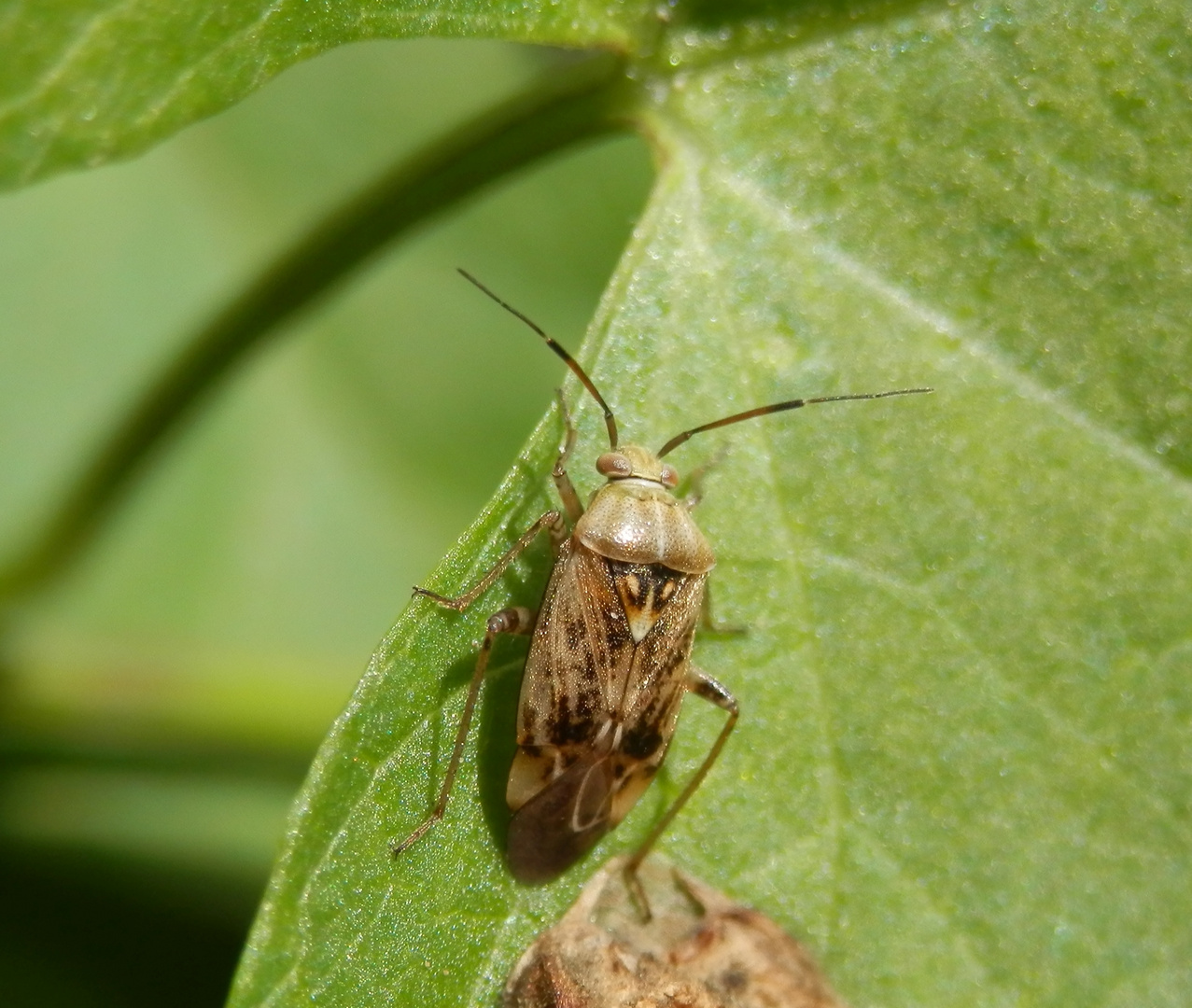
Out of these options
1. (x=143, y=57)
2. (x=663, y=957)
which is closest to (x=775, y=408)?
(x=663, y=957)

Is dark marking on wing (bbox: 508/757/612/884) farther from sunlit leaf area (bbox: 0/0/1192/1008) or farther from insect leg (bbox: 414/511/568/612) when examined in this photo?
insect leg (bbox: 414/511/568/612)

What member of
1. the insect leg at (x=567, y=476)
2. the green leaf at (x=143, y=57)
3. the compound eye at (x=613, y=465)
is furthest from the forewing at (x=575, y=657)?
the green leaf at (x=143, y=57)

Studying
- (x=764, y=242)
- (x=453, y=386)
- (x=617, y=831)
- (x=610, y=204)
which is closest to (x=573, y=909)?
(x=617, y=831)

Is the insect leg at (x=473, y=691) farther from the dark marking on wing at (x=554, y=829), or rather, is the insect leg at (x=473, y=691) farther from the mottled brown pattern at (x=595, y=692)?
the dark marking on wing at (x=554, y=829)

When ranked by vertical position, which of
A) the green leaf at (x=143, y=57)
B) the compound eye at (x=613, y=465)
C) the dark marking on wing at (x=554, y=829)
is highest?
the green leaf at (x=143, y=57)

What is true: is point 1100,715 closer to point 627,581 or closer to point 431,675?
point 627,581

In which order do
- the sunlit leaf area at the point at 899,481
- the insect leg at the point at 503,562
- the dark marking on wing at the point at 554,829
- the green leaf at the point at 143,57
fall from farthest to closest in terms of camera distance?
the sunlit leaf area at the point at 899,481, the dark marking on wing at the point at 554,829, the insect leg at the point at 503,562, the green leaf at the point at 143,57
